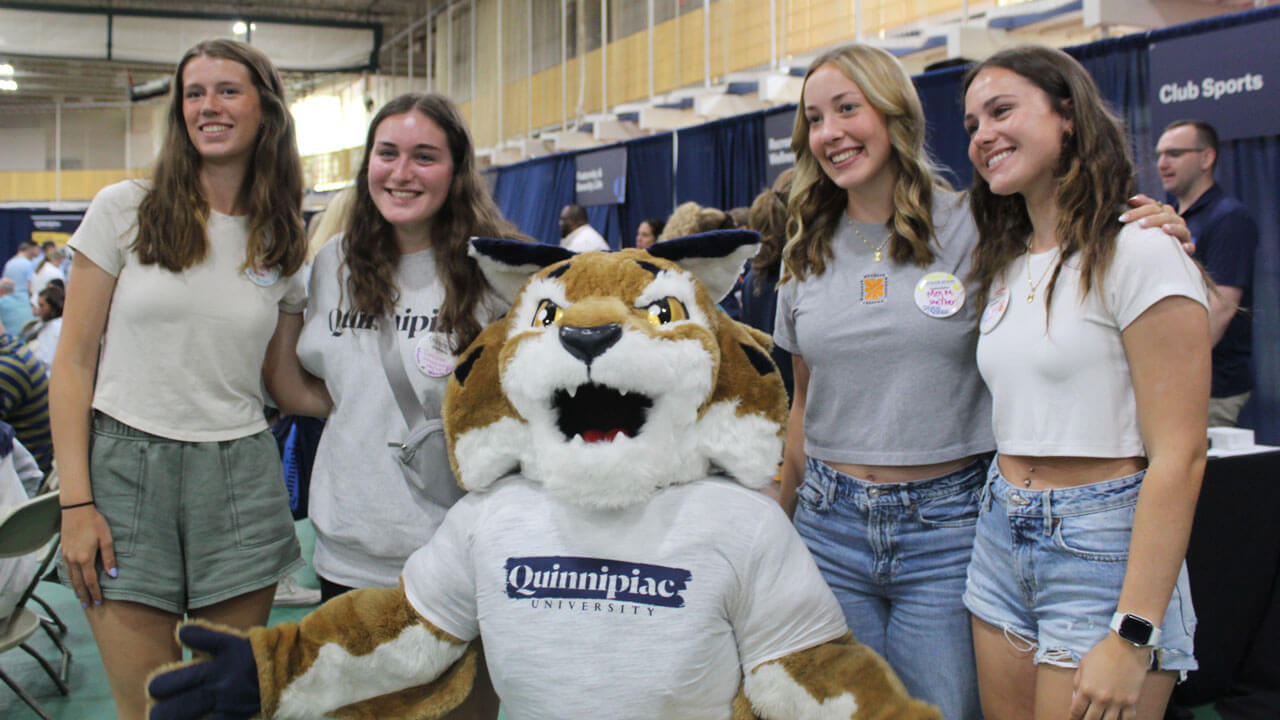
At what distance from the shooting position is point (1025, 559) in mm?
1352

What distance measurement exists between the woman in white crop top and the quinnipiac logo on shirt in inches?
21.0

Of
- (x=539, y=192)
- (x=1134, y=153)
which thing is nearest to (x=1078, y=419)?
(x=1134, y=153)

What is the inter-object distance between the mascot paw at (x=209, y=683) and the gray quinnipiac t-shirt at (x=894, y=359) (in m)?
1.00

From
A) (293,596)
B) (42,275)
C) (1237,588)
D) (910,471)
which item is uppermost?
(42,275)

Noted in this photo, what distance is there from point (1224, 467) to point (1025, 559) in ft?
5.08

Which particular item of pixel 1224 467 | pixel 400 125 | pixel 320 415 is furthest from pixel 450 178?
pixel 1224 467

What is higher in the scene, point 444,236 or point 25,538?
point 444,236

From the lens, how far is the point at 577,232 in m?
7.20

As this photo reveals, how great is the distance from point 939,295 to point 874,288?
0.11 m

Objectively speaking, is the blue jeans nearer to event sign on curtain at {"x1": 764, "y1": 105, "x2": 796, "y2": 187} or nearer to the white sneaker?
the white sneaker

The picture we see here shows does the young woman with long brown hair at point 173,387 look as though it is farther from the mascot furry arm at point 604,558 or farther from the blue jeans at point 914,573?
the blue jeans at point 914,573

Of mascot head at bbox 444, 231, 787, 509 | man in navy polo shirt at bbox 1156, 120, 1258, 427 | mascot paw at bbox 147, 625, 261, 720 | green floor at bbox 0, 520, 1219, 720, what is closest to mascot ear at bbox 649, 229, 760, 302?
mascot head at bbox 444, 231, 787, 509

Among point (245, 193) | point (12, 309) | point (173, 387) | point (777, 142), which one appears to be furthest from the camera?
point (12, 309)

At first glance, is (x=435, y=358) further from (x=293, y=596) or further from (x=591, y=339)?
(x=293, y=596)
